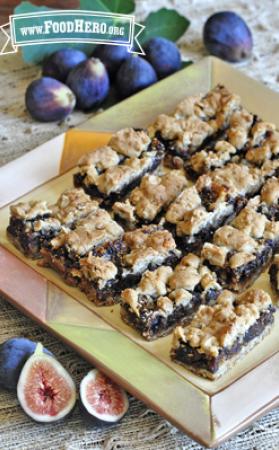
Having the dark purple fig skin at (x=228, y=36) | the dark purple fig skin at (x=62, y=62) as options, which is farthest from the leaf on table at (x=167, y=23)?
the dark purple fig skin at (x=62, y=62)

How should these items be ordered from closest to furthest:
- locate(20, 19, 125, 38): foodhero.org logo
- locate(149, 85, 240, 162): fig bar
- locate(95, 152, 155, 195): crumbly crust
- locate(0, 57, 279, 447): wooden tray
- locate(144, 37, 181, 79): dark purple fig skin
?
locate(0, 57, 279, 447): wooden tray → locate(95, 152, 155, 195): crumbly crust → locate(149, 85, 240, 162): fig bar → locate(20, 19, 125, 38): foodhero.org logo → locate(144, 37, 181, 79): dark purple fig skin

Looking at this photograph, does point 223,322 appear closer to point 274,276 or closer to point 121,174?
point 274,276

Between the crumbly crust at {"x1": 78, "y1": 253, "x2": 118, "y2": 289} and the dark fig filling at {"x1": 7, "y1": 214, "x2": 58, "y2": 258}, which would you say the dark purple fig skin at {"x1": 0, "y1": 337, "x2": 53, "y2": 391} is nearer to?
the crumbly crust at {"x1": 78, "y1": 253, "x2": 118, "y2": 289}

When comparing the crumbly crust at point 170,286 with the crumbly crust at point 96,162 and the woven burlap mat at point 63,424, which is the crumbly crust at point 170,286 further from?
the crumbly crust at point 96,162

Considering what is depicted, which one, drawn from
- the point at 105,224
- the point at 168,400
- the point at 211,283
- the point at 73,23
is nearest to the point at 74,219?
the point at 105,224

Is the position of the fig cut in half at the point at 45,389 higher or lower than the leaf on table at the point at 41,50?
lower

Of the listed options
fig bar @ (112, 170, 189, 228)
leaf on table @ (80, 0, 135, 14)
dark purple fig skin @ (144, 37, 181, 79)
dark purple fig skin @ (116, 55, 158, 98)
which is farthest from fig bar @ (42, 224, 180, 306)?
leaf on table @ (80, 0, 135, 14)
